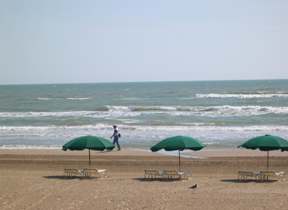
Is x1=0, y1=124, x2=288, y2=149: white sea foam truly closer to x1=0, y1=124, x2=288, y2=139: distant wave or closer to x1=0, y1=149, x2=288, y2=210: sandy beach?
x1=0, y1=124, x2=288, y2=139: distant wave

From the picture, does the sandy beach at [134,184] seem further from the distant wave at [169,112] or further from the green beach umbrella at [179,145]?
the distant wave at [169,112]

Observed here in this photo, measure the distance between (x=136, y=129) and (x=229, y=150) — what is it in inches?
464

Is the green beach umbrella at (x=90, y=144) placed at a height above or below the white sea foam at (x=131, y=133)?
above

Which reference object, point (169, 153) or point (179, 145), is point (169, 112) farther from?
point (179, 145)

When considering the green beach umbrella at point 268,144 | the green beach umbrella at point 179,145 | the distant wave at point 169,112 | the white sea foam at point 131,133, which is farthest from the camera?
the distant wave at point 169,112

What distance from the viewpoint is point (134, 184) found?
1662 cm

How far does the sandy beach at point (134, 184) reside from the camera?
13602 millimetres

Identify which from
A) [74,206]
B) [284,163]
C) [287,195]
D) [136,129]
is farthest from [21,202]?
[136,129]

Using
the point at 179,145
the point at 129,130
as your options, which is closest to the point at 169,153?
the point at 179,145

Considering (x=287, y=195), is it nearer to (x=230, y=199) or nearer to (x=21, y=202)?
(x=230, y=199)

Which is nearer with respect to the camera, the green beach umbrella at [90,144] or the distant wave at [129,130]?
the green beach umbrella at [90,144]

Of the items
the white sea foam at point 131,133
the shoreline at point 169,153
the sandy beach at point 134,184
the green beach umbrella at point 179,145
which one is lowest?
the sandy beach at point 134,184

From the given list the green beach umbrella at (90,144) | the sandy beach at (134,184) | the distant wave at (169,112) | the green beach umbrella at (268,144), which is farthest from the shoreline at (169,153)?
the distant wave at (169,112)

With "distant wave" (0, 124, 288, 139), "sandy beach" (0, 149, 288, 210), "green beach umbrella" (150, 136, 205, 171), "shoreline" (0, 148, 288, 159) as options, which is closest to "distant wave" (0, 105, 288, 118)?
"distant wave" (0, 124, 288, 139)
